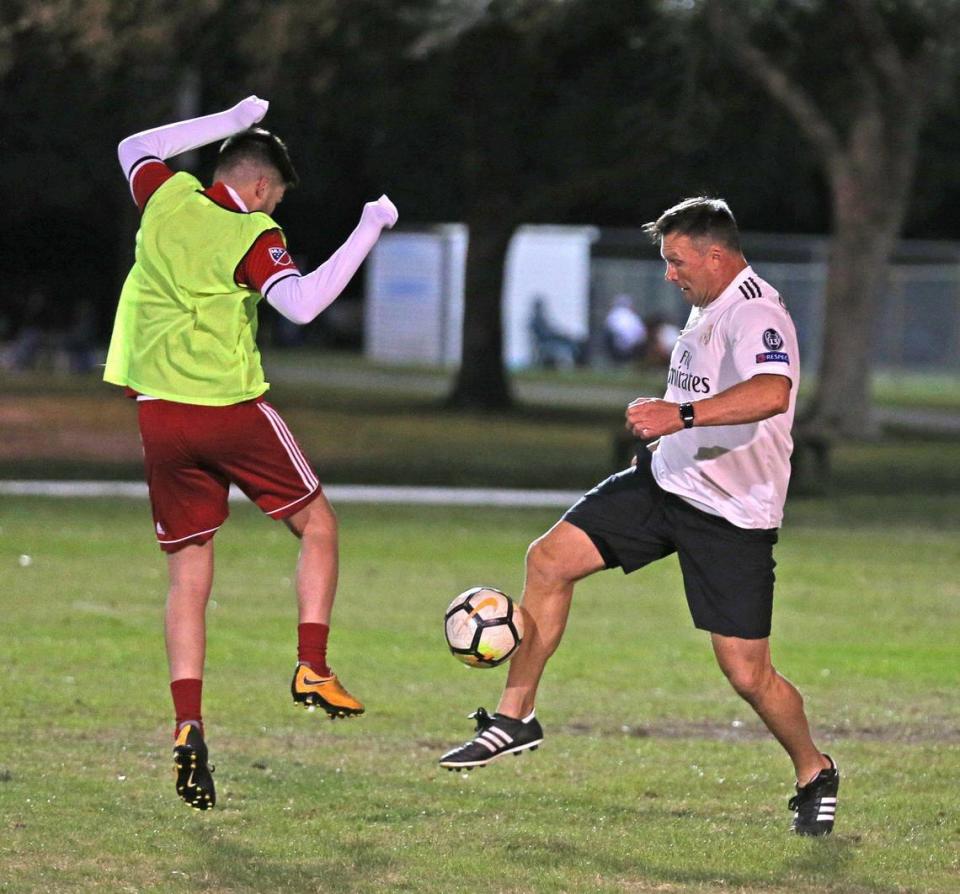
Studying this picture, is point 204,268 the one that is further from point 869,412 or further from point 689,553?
point 869,412

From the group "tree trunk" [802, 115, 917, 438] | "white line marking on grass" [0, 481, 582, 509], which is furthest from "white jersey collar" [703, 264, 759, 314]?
"tree trunk" [802, 115, 917, 438]

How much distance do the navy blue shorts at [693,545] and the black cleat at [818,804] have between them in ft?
1.71

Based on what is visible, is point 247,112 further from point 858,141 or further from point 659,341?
point 659,341

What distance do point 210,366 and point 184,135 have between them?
0.91 metres

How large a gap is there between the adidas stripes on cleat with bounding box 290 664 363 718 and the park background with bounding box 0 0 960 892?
362 mm

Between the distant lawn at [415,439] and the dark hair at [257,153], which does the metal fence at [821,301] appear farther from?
the dark hair at [257,153]

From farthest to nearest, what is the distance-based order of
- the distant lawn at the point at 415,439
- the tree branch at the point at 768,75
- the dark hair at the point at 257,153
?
the tree branch at the point at 768,75
the distant lawn at the point at 415,439
the dark hair at the point at 257,153

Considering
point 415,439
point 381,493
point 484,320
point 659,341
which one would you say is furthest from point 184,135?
point 659,341

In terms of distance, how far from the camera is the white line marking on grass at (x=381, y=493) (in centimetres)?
1833

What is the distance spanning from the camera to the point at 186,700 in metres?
6.72

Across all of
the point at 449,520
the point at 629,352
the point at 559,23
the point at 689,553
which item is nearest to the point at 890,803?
the point at 689,553

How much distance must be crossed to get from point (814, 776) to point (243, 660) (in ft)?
13.5

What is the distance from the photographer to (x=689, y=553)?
6.80 meters

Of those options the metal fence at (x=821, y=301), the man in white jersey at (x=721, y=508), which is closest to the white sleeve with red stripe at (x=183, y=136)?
the man in white jersey at (x=721, y=508)
